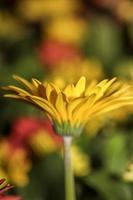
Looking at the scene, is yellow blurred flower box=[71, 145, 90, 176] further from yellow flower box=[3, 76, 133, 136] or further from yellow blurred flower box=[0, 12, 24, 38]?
yellow blurred flower box=[0, 12, 24, 38]

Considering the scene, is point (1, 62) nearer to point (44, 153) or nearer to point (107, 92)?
point (44, 153)

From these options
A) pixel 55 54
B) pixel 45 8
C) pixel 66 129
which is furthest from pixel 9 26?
pixel 66 129

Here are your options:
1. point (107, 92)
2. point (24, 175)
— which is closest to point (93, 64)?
point (24, 175)

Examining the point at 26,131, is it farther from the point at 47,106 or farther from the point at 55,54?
the point at 55,54

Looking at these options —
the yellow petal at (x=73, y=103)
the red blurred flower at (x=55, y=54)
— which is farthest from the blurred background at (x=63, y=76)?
the yellow petal at (x=73, y=103)

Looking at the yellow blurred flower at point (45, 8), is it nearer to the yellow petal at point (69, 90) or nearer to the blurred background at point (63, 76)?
the blurred background at point (63, 76)

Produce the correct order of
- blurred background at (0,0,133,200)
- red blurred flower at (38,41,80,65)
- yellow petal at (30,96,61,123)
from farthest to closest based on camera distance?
red blurred flower at (38,41,80,65) → blurred background at (0,0,133,200) → yellow petal at (30,96,61,123)

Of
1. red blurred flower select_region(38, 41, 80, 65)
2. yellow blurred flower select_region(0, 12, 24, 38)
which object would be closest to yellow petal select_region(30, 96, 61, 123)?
red blurred flower select_region(38, 41, 80, 65)
